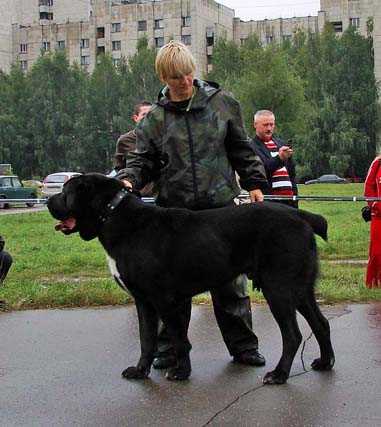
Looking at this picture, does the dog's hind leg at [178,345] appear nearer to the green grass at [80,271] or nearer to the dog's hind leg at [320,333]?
the dog's hind leg at [320,333]

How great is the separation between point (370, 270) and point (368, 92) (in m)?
66.7

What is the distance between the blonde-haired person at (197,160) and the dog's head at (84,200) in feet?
0.94

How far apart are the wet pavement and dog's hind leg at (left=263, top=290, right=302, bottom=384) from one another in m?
0.09

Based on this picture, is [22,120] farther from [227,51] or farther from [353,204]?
[353,204]

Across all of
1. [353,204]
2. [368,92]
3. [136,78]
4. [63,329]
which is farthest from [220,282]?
[136,78]

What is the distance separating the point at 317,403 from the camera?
4.77 m

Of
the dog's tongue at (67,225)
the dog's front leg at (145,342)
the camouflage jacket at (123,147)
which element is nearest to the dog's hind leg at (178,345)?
the dog's front leg at (145,342)

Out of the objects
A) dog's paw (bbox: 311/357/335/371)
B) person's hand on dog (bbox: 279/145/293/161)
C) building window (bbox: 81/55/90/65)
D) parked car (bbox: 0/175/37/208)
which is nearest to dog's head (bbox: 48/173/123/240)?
dog's paw (bbox: 311/357/335/371)

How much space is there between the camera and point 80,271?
12.0m

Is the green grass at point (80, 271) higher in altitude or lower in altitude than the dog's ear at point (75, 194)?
lower

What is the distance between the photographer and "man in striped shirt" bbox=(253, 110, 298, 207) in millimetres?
9031

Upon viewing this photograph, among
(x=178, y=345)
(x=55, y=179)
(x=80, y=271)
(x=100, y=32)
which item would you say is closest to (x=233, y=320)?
(x=178, y=345)

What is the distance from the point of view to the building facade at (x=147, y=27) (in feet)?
330

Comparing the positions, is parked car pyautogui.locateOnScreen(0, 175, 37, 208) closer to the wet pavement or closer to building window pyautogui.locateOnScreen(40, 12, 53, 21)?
the wet pavement
